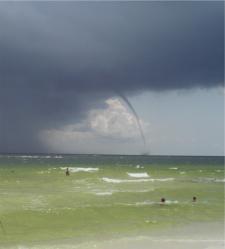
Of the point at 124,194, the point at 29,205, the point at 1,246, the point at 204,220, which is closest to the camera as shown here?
the point at 1,246

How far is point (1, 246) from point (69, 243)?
2827mm

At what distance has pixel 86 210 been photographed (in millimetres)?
27328

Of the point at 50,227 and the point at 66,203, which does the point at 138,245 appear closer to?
the point at 50,227

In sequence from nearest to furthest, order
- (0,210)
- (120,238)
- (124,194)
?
(120,238) < (0,210) < (124,194)

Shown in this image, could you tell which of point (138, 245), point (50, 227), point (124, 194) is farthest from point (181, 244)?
point (124, 194)

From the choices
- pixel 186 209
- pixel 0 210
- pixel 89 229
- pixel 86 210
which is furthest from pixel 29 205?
pixel 186 209

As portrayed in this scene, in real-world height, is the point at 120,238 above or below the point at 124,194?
below

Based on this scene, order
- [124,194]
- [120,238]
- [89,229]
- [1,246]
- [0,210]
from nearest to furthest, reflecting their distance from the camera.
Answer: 1. [1,246]
2. [120,238]
3. [89,229]
4. [0,210]
5. [124,194]

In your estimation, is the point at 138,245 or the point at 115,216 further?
the point at 115,216

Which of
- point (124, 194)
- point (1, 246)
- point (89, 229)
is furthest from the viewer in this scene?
point (124, 194)

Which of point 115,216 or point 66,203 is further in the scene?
point 66,203

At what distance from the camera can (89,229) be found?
21.3 metres

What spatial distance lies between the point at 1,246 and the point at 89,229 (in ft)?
17.2

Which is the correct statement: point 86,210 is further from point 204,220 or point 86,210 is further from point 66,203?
point 204,220
